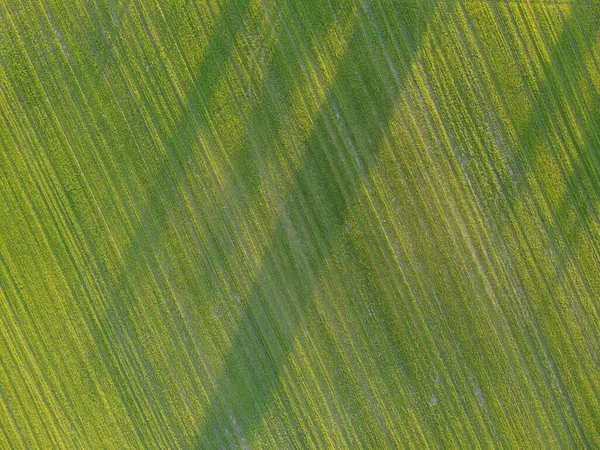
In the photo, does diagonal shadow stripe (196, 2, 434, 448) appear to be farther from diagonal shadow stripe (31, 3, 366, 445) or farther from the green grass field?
diagonal shadow stripe (31, 3, 366, 445)

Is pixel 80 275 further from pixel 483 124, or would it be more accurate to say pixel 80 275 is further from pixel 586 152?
pixel 586 152

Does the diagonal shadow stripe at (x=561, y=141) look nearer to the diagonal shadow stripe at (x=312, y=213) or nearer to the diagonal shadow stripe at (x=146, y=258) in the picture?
the diagonal shadow stripe at (x=312, y=213)

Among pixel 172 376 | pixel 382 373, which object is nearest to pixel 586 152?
pixel 382 373

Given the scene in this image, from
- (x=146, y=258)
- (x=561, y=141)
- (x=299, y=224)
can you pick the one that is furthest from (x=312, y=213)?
(x=561, y=141)

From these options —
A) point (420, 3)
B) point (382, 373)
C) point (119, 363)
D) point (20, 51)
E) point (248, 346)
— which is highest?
point (20, 51)

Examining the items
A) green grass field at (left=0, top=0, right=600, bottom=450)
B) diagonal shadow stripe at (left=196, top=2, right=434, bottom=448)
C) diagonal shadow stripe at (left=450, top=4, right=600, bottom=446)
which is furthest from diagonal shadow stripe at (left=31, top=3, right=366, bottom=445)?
diagonal shadow stripe at (left=450, top=4, right=600, bottom=446)

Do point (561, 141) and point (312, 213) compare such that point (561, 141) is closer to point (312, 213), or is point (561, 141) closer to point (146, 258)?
point (312, 213)

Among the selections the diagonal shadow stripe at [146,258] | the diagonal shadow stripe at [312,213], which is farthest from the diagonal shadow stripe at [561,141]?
the diagonal shadow stripe at [146,258]
